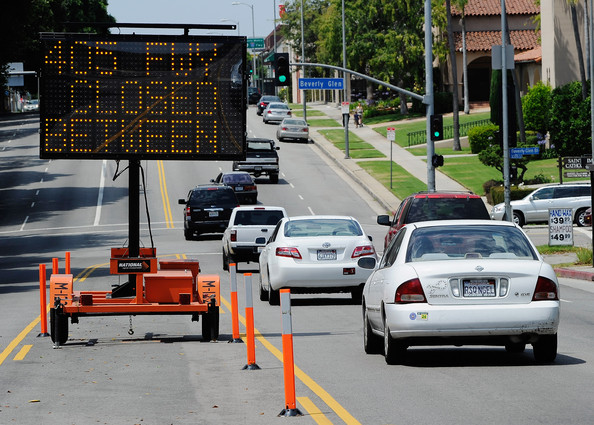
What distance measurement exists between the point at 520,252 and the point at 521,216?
3427 centimetres

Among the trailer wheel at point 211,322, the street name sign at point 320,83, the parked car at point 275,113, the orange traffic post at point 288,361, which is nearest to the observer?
the orange traffic post at point 288,361

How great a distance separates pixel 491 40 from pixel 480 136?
77.4 feet

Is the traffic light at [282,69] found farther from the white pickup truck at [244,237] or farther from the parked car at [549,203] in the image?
the white pickup truck at [244,237]

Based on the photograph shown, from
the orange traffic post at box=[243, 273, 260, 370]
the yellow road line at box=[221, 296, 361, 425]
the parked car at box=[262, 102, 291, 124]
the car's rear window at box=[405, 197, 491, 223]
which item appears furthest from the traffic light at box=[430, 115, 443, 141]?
the parked car at box=[262, 102, 291, 124]

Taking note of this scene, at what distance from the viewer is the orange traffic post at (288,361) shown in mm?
9617

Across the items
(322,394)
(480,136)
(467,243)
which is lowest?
(322,394)

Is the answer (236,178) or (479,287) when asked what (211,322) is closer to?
(479,287)

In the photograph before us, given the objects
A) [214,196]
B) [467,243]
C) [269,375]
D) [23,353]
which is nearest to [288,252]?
[23,353]

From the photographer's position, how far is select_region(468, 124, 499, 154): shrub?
6862 centimetres

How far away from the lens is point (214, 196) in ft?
139

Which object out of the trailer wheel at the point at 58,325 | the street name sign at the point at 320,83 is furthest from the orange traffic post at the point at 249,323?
the street name sign at the point at 320,83

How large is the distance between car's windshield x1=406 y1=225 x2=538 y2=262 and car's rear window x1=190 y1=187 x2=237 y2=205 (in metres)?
29.3

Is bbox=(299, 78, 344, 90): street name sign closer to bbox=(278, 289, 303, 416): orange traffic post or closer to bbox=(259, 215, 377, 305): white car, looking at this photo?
bbox=(259, 215, 377, 305): white car

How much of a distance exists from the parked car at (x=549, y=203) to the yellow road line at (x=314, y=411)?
34480mm
